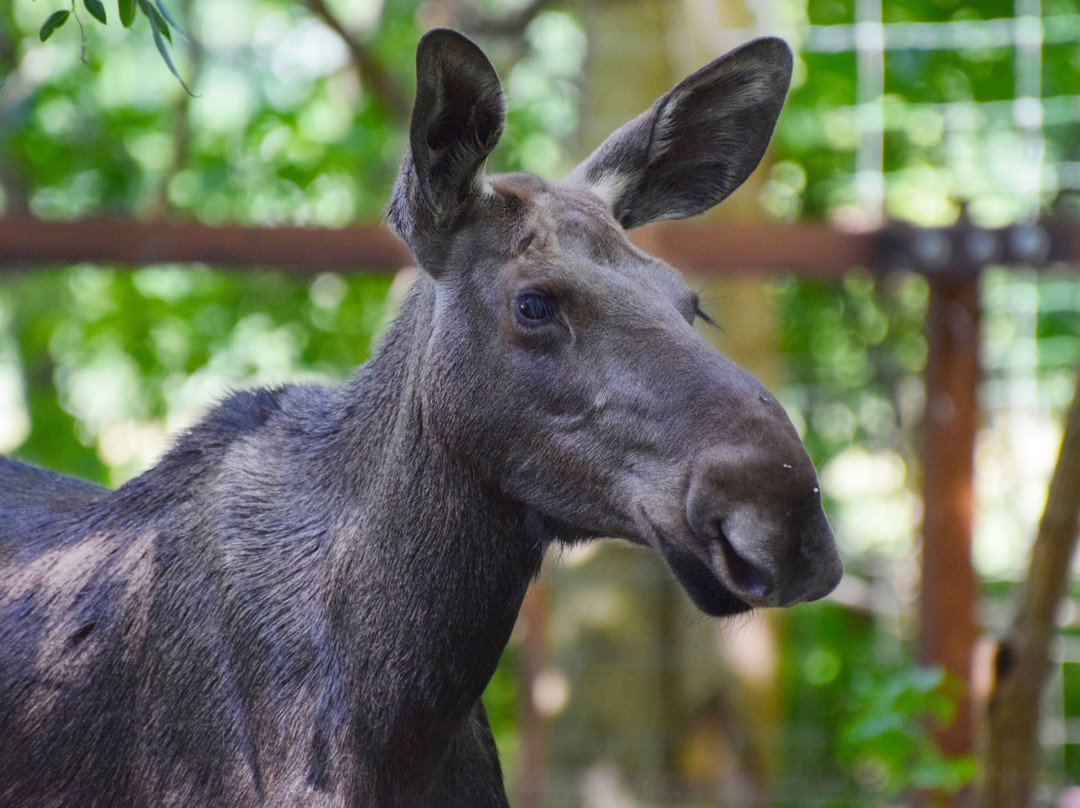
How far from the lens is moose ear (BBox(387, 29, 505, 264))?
7.84 ft

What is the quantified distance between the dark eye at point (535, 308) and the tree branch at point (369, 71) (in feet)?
18.1

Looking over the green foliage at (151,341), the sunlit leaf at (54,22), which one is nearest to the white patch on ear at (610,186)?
the sunlit leaf at (54,22)

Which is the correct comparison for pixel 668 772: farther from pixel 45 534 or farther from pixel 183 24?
pixel 183 24

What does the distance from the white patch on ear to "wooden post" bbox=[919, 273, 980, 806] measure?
2.56 metres

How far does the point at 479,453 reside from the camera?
2391 mm

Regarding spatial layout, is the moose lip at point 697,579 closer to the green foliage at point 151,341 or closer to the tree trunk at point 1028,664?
the tree trunk at point 1028,664

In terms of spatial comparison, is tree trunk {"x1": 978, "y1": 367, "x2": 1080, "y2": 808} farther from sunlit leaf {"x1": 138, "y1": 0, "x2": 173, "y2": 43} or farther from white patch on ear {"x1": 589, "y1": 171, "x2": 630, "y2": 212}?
sunlit leaf {"x1": 138, "y1": 0, "x2": 173, "y2": 43}

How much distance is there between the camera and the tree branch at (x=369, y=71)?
7.67 metres

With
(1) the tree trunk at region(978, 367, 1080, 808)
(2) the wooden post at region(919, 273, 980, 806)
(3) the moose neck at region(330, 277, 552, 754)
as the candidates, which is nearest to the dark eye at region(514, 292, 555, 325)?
(3) the moose neck at region(330, 277, 552, 754)

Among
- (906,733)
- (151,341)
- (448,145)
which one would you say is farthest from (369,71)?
(448,145)

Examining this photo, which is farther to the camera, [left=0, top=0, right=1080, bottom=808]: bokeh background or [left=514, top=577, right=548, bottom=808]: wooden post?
[left=0, top=0, right=1080, bottom=808]: bokeh background

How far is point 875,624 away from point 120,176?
6216 mm

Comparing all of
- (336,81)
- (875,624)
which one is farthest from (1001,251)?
(336,81)

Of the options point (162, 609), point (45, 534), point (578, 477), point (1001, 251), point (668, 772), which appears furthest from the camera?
point (668, 772)
